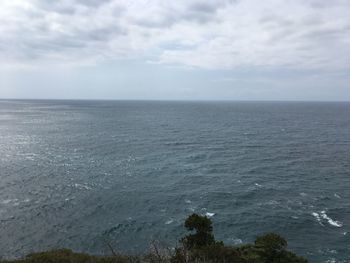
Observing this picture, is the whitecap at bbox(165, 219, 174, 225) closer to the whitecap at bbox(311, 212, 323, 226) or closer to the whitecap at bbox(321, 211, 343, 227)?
the whitecap at bbox(311, 212, 323, 226)

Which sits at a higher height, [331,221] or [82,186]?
[82,186]

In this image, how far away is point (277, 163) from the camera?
90.1m

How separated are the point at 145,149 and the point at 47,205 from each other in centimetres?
5184

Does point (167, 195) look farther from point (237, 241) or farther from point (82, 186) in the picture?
point (237, 241)

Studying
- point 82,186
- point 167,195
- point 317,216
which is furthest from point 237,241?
point 82,186

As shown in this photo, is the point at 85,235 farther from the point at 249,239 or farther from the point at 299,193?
the point at 299,193

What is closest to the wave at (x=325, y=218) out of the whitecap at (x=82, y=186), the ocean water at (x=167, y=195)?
the ocean water at (x=167, y=195)

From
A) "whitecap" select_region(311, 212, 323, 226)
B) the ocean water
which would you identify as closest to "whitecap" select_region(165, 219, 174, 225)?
the ocean water

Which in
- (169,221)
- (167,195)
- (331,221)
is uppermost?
(167,195)

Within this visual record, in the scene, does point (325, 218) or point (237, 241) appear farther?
point (325, 218)

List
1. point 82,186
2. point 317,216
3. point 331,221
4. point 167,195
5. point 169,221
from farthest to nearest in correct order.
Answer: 1. point 82,186
2. point 167,195
3. point 317,216
4. point 169,221
5. point 331,221

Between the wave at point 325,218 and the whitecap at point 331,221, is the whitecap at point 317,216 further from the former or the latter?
the whitecap at point 331,221

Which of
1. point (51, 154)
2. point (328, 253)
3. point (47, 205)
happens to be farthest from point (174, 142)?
point (328, 253)

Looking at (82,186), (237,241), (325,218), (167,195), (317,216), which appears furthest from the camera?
(82,186)
